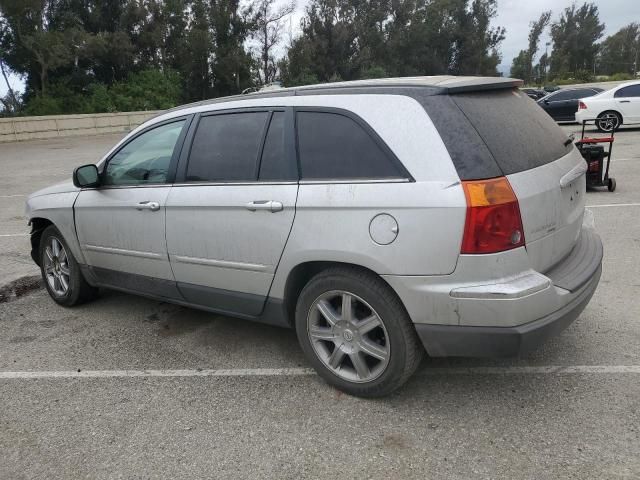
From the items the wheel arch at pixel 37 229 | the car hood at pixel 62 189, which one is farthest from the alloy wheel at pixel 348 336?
the wheel arch at pixel 37 229

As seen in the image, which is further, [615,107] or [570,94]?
[570,94]

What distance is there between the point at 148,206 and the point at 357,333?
177 centimetres

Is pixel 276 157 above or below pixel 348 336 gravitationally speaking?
above

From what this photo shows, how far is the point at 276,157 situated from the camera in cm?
331

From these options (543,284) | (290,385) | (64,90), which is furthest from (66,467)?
(64,90)

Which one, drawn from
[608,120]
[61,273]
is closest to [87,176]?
[61,273]

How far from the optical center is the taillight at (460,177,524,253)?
8.59ft

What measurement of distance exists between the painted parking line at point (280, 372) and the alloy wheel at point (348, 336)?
0.36 meters

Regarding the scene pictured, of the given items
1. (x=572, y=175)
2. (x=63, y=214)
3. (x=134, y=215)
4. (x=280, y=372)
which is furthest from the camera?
(x=63, y=214)

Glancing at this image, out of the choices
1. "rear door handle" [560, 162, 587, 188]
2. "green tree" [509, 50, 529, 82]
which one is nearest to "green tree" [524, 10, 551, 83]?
"green tree" [509, 50, 529, 82]

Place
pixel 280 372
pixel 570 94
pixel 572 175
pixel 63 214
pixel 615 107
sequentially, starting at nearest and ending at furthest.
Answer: pixel 572 175 → pixel 280 372 → pixel 63 214 → pixel 615 107 → pixel 570 94

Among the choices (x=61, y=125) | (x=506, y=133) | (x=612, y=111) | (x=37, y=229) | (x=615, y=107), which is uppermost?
(x=506, y=133)

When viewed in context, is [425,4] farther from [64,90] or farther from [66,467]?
[66,467]

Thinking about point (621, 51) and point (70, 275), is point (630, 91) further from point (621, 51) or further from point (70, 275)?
point (621, 51)
